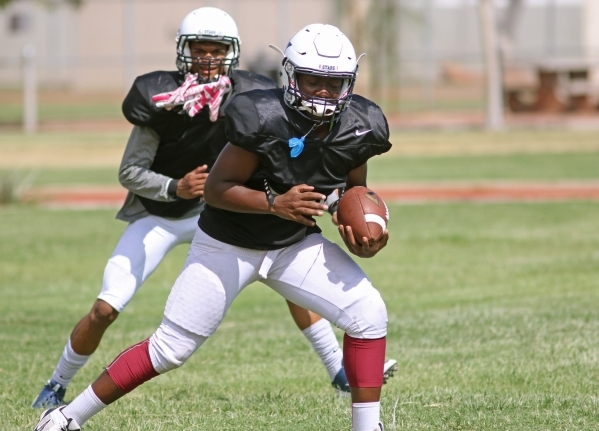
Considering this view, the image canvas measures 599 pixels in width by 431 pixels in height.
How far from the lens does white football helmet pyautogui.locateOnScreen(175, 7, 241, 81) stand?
18.0 ft

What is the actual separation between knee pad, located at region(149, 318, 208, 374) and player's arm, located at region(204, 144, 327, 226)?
59 cm

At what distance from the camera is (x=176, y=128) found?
5.63 metres

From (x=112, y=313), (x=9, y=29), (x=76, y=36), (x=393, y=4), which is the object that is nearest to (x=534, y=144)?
(x=393, y=4)

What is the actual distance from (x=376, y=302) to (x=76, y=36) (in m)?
40.9

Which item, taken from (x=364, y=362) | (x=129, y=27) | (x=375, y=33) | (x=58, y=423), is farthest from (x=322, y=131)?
(x=129, y=27)

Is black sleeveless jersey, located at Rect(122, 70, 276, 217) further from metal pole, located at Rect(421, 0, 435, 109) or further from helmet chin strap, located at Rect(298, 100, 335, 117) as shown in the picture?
metal pole, located at Rect(421, 0, 435, 109)

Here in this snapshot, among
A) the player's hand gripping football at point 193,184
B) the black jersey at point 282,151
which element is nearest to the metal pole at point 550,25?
the player's hand gripping football at point 193,184

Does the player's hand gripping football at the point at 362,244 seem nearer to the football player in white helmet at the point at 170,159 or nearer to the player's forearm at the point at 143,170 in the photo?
the football player in white helmet at the point at 170,159

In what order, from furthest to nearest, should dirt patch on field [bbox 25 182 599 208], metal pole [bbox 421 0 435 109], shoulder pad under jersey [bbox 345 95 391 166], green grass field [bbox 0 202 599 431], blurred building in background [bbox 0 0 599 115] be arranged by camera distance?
metal pole [bbox 421 0 435 109], blurred building in background [bbox 0 0 599 115], dirt patch on field [bbox 25 182 599 208], green grass field [bbox 0 202 599 431], shoulder pad under jersey [bbox 345 95 391 166]

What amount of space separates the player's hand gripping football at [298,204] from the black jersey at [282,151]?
19 centimetres

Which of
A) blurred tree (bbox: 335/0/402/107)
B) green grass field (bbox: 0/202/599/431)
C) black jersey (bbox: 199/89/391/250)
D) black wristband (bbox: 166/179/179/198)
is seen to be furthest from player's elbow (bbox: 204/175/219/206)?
blurred tree (bbox: 335/0/402/107)

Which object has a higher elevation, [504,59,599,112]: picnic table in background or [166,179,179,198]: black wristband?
[166,179,179,198]: black wristband

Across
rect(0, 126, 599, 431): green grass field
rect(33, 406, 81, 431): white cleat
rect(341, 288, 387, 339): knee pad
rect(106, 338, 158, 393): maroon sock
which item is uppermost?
rect(341, 288, 387, 339): knee pad

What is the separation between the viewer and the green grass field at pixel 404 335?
5.06m
